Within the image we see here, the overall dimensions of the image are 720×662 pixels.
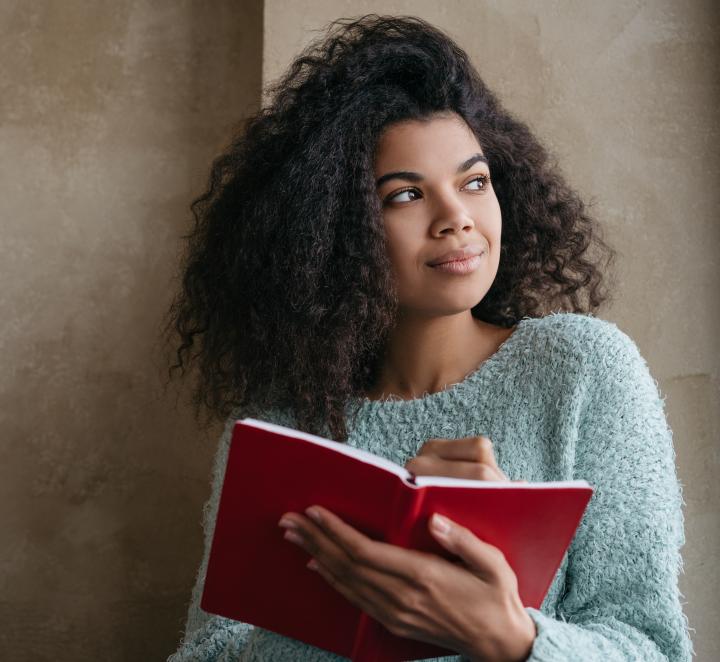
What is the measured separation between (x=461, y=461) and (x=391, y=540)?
0.14 meters

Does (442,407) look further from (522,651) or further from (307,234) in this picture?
(522,651)

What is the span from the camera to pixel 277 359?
1562 millimetres

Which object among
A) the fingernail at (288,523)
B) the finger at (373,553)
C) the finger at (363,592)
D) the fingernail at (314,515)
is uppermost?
the fingernail at (314,515)

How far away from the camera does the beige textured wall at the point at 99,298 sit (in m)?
2.12

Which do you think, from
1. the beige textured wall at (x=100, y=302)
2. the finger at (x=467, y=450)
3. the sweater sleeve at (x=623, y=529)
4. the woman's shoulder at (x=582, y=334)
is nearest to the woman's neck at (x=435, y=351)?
the woman's shoulder at (x=582, y=334)

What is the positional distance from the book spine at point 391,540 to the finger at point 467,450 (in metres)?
0.13

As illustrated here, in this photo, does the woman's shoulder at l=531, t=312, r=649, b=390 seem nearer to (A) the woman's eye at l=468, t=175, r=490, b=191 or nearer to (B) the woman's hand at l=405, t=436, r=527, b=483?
(A) the woman's eye at l=468, t=175, r=490, b=191

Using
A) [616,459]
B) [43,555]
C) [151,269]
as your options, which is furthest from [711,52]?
[43,555]

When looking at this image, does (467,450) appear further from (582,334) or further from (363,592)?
(582,334)

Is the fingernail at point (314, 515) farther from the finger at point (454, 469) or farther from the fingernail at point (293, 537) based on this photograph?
the finger at point (454, 469)

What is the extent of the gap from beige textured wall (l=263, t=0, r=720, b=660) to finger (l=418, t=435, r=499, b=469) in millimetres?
880

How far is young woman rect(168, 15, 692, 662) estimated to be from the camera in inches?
52.5

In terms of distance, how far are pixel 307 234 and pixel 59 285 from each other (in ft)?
2.99

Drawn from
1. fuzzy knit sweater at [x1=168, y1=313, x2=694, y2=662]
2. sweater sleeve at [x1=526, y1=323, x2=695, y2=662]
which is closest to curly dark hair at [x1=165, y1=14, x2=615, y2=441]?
fuzzy knit sweater at [x1=168, y1=313, x2=694, y2=662]
